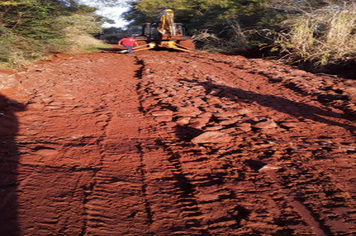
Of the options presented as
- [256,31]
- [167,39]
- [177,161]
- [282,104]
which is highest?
[256,31]

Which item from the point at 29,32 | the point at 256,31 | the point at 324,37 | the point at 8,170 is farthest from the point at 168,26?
the point at 8,170

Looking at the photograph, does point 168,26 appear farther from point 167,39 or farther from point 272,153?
point 272,153

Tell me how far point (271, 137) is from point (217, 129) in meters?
0.74

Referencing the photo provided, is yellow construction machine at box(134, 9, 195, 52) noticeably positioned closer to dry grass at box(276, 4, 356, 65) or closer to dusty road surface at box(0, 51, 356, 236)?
dry grass at box(276, 4, 356, 65)

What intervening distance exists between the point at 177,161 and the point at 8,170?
1715mm

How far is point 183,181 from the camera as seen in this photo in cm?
291

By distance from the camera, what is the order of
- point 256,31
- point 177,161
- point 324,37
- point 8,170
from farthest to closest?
point 256,31 → point 324,37 → point 177,161 → point 8,170

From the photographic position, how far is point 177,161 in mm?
3322

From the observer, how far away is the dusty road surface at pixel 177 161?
7.45 feet

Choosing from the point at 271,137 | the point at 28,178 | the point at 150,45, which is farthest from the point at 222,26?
the point at 28,178

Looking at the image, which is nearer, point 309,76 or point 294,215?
point 294,215

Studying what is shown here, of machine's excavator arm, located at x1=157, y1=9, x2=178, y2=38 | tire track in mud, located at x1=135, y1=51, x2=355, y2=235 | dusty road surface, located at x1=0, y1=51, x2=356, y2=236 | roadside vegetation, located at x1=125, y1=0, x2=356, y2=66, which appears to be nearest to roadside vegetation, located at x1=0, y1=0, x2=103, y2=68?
dusty road surface, located at x1=0, y1=51, x2=356, y2=236

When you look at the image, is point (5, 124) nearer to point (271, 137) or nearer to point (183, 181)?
point (183, 181)

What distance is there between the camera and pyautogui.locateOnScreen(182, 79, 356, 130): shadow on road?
4.79 meters
